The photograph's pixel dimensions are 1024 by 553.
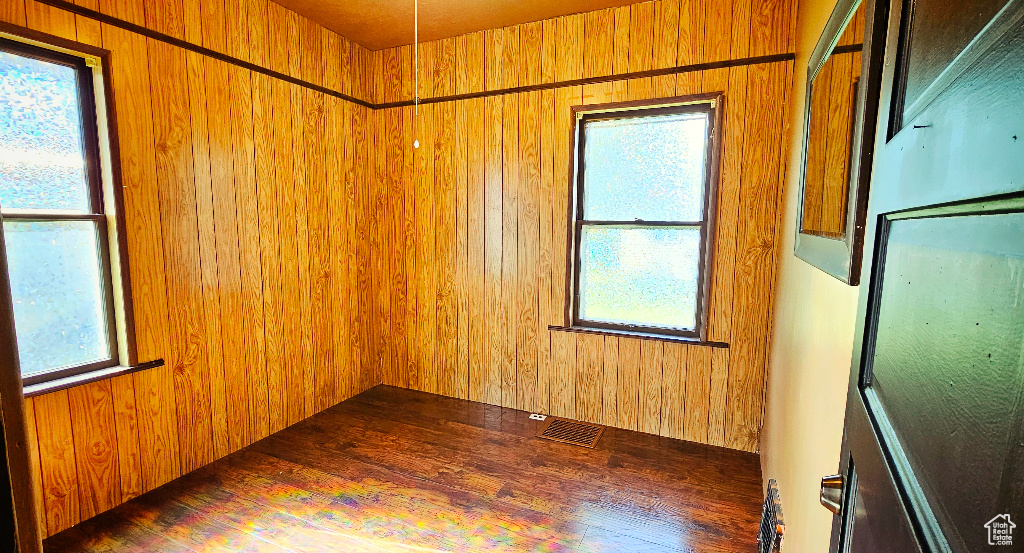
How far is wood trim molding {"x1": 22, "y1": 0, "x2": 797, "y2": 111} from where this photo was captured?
2031 millimetres

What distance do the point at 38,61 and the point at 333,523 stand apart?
7.87ft

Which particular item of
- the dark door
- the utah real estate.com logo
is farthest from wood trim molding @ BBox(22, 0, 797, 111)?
the utah real estate.com logo

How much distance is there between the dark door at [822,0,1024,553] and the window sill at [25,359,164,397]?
2.76 metres

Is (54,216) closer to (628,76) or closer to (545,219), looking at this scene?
(545,219)

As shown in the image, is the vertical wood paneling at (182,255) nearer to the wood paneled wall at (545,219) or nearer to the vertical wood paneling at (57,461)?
the vertical wood paneling at (57,461)

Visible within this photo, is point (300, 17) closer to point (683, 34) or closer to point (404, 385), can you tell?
point (683, 34)

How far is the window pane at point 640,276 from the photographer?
9.16 feet

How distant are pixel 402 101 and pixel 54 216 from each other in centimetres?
219

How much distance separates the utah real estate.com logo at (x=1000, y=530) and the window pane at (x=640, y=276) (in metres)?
2.59

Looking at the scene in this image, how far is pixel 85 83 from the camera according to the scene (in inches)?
79.7

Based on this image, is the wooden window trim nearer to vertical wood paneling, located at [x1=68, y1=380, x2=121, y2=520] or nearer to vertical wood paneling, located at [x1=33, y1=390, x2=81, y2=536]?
vertical wood paneling, located at [x1=68, y1=380, x2=121, y2=520]

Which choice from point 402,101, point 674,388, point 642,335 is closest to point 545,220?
point 642,335

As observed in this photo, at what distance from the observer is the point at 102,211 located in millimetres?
2115

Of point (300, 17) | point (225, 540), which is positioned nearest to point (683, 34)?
point (300, 17)
